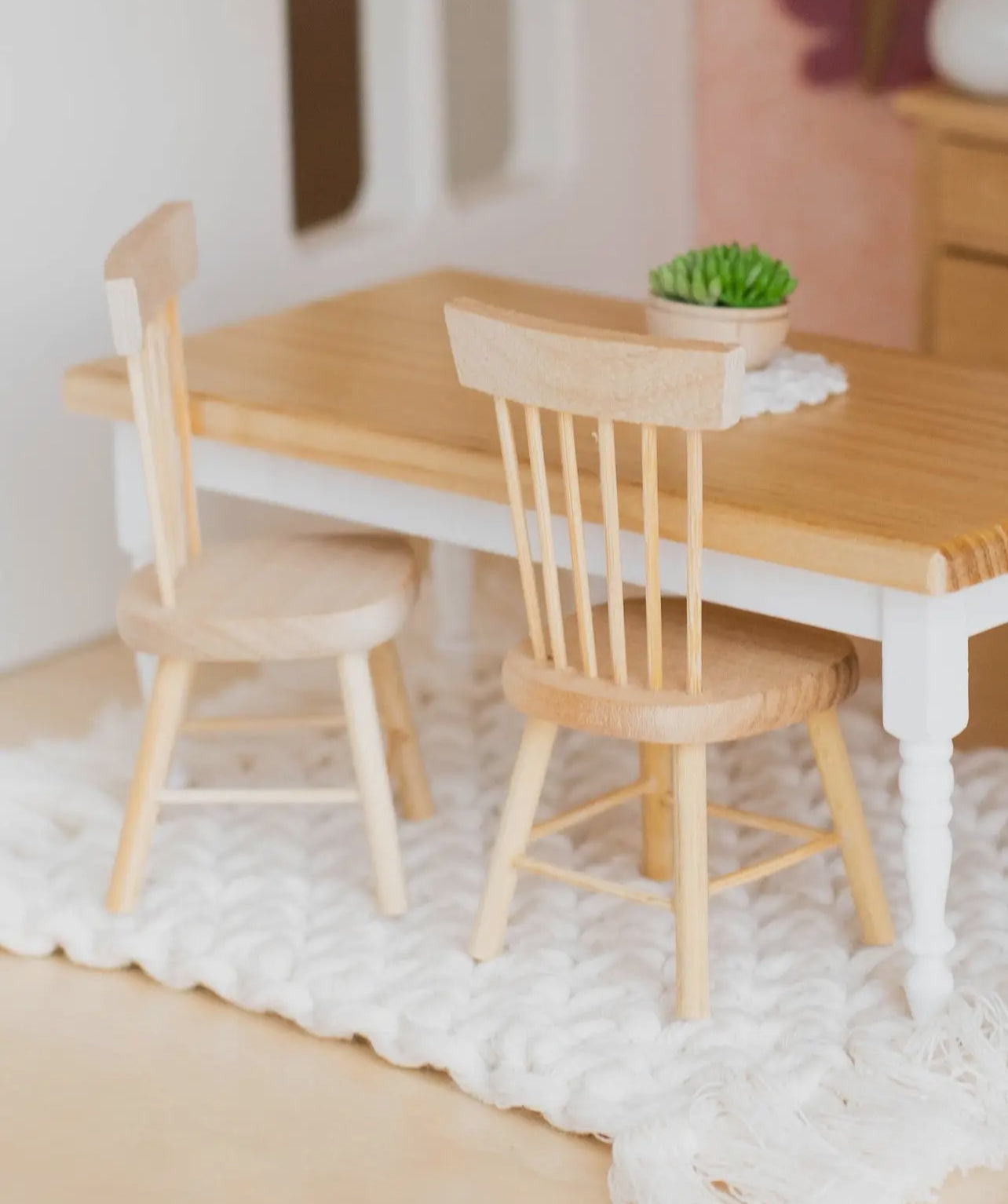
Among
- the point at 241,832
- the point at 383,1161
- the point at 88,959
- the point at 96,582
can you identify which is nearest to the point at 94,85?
the point at 96,582

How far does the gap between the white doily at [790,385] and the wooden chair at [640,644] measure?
14 centimetres

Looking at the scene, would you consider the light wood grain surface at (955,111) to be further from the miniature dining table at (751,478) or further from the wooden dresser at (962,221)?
the miniature dining table at (751,478)

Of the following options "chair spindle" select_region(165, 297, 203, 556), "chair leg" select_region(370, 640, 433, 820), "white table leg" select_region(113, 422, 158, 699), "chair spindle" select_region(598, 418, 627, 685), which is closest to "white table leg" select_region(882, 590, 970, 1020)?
"chair spindle" select_region(598, 418, 627, 685)

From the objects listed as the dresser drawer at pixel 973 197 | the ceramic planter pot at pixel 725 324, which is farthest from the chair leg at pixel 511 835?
the dresser drawer at pixel 973 197

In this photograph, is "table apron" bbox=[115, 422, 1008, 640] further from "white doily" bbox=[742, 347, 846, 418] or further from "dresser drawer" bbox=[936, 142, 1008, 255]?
"dresser drawer" bbox=[936, 142, 1008, 255]

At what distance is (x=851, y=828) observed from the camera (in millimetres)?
2500

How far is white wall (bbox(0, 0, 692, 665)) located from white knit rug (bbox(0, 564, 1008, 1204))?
1.66 feet

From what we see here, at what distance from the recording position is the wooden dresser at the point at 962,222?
377 centimetres

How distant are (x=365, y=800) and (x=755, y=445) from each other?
0.64 m

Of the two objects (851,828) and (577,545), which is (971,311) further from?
(577,545)

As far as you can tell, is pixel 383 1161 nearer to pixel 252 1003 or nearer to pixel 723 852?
pixel 252 1003

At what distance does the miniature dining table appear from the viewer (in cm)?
218

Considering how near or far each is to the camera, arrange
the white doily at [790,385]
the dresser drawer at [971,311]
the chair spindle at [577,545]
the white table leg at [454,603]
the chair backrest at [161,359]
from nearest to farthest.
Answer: the chair spindle at [577,545], the chair backrest at [161,359], the white doily at [790,385], the white table leg at [454,603], the dresser drawer at [971,311]

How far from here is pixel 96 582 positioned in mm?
3697
